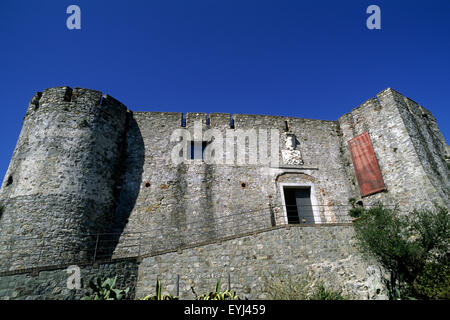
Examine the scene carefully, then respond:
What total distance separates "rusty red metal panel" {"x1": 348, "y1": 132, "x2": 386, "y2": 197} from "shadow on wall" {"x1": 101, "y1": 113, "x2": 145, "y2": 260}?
938cm

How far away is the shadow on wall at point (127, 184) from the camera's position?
9.18 m

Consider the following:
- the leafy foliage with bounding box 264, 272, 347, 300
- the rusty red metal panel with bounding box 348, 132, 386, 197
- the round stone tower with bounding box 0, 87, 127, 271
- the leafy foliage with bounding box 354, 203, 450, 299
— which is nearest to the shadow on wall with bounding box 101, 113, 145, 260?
the round stone tower with bounding box 0, 87, 127, 271

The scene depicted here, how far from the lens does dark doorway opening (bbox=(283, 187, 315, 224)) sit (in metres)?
11.2

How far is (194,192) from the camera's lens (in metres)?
10.7

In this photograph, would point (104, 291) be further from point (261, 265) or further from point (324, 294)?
point (324, 294)

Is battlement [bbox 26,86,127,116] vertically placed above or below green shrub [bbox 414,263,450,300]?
above

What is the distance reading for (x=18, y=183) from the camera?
8.55 m

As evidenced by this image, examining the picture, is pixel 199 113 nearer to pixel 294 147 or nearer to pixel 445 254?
pixel 294 147

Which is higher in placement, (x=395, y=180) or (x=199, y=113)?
(x=199, y=113)

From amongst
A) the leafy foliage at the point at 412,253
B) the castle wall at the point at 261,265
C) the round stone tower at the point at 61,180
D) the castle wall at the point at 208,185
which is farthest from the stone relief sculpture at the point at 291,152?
the round stone tower at the point at 61,180

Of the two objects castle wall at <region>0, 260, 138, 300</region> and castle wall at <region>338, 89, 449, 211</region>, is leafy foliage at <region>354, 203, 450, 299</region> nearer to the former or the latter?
castle wall at <region>338, 89, 449, 211</region>

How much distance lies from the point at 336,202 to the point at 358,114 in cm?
443

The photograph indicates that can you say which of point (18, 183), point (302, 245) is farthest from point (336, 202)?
point (18, 183)

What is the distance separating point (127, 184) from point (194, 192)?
8.67 ft
